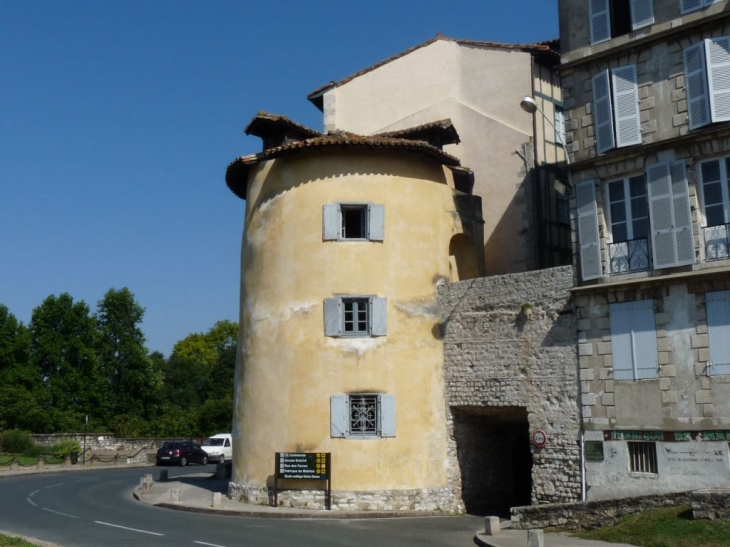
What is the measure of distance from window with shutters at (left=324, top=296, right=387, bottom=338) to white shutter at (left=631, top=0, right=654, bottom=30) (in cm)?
952

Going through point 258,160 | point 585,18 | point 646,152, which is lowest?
point 646,152

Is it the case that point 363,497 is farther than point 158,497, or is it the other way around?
point 158,497

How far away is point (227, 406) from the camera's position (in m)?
62.1

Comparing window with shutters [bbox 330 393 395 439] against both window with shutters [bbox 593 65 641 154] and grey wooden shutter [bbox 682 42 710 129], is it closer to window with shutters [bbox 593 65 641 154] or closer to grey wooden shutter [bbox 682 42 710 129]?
window with shutters [bbox 593 65 641 154]

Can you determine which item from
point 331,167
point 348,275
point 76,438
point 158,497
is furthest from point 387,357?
point 76,438

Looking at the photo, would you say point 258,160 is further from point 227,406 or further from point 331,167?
point 227,406

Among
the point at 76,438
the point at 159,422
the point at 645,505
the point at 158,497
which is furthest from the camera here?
the point at 159,422

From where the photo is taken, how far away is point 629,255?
18516mm

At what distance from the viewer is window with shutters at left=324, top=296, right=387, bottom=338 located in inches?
886

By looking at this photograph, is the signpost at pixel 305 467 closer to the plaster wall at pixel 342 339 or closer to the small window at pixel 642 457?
the plaster wall at pixel 342 339

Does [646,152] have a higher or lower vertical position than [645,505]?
higher

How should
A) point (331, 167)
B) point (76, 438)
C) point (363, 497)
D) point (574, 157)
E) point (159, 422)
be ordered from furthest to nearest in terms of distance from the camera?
point (159, 422) < point (76, 438) < point (331, 167) < point (363, 497) < point (574, 157)

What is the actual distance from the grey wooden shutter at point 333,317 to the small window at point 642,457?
8.28 metres

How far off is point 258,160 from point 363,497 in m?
10.3
